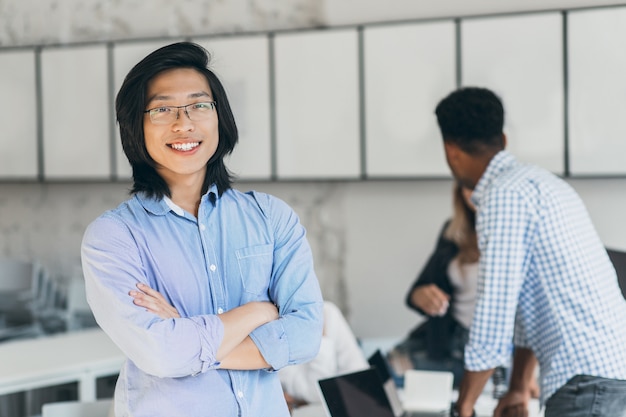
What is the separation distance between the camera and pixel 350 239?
5.19 metres

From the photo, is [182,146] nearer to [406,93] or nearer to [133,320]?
[133,320]

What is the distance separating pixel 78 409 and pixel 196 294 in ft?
3.36

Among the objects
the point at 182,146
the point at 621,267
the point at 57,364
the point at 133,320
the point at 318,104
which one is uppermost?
the point at 318,104

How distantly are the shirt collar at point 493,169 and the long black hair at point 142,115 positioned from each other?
0.95 m

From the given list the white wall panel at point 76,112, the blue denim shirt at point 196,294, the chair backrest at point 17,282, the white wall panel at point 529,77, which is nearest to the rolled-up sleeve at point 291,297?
the blue denim shirt at point 196,294

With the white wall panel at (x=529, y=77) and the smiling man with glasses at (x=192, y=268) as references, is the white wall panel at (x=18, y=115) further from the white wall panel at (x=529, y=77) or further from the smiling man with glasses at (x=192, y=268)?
the smiling man with glasses at (x=192, y=268)

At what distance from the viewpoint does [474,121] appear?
258cm

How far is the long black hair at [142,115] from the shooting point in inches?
69.4

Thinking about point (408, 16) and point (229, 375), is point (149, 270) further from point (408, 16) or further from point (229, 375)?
point (408, 16)

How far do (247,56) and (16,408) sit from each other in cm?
259

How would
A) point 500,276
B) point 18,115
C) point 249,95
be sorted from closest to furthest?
point 500,276 < point 249,95 < point 18,115

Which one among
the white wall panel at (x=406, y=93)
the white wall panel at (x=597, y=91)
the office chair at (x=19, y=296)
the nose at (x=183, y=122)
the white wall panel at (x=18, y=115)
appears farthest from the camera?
the white wall panel at (x=18, y=115)

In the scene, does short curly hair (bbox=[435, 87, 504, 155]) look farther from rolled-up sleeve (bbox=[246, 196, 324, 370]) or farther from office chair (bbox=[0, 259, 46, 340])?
office chair (bbox=[0, 259, 46, 340])

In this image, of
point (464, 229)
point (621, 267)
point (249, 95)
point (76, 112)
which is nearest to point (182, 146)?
point (621, 267)
